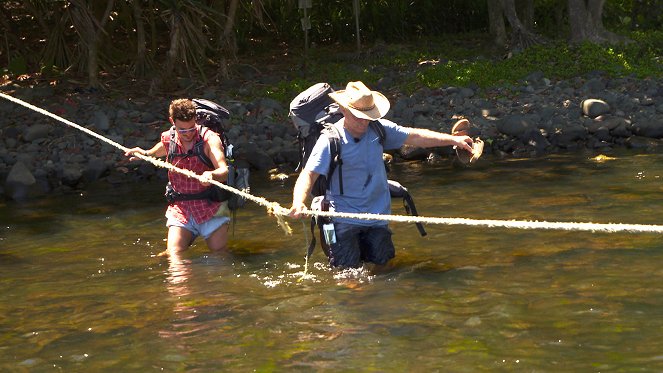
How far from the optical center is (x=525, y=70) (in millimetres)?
22688

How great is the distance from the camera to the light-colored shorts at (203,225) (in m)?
10.5

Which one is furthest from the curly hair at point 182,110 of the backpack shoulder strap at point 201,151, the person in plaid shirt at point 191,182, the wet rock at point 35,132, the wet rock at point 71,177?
the wet rock at point 35,132

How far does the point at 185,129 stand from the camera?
1001 centimetres

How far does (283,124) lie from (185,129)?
415 inches

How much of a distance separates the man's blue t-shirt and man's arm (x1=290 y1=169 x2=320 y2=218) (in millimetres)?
88

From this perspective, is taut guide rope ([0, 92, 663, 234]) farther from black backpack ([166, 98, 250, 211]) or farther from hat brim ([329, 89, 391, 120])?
hat brim ([329, 89, 391, 120])

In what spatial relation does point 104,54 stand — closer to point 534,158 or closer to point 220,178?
point 534,158

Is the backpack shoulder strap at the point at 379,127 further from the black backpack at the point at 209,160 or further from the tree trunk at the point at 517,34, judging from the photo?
the tree trunk at the point at 517,34

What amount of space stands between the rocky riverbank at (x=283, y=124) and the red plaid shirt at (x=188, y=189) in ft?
23.6

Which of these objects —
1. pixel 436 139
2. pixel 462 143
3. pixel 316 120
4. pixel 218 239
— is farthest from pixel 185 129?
pixel 462 143

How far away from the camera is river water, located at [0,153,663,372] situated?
756 centimetres

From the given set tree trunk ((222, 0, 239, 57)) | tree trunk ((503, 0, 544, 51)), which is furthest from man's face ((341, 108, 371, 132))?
tree trunk ((503, 0, 544, 51))

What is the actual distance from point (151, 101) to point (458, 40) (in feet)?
28.8

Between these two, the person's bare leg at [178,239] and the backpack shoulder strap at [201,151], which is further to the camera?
the person's bare leg at [178,239]
